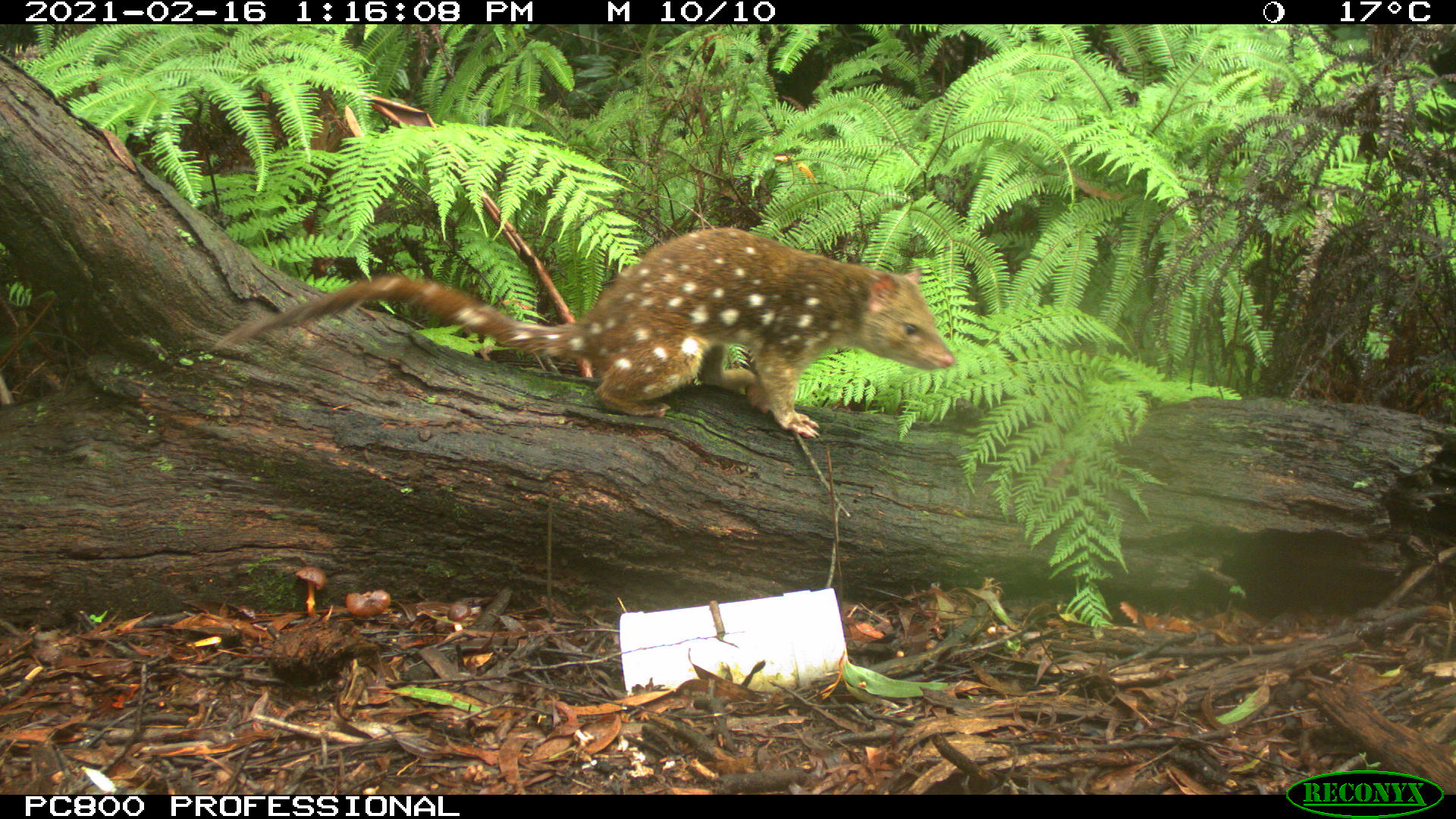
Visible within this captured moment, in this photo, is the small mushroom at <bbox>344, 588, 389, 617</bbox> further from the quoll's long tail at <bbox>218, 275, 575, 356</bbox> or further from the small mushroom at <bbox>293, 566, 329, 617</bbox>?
the quoll's long tail at <bbox>218, 275, 575, 356</bbox>

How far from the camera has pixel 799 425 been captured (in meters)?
3.61

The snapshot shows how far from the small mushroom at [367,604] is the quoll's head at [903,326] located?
A: 2273mm

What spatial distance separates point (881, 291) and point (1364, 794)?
2330 millimetres

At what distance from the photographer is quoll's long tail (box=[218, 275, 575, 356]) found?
111 inches

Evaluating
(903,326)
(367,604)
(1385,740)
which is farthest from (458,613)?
(1385,740)

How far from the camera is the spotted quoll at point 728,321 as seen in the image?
336 centimetres

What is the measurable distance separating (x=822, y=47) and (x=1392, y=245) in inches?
173

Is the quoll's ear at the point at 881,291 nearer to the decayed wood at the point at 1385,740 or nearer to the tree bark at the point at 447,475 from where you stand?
the tree bark at the point at 447,475

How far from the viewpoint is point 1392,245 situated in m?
3.60

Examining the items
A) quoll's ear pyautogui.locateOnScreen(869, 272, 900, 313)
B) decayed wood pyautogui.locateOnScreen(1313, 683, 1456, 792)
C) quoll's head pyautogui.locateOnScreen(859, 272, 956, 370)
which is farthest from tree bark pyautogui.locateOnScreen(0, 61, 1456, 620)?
decayed wood pyautogui.locateOnScreen(1313, 683, 1456, 792)

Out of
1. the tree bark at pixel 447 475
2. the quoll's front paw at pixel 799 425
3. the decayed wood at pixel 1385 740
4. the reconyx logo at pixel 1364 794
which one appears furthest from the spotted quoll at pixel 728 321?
the reconyx logo at pixel 1364 794

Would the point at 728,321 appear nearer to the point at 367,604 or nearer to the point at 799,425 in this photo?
the point at 799,425

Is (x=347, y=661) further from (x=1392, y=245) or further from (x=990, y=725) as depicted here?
(x=1392, y=245)

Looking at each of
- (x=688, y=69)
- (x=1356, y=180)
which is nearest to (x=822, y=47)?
(x=688, y=69)
